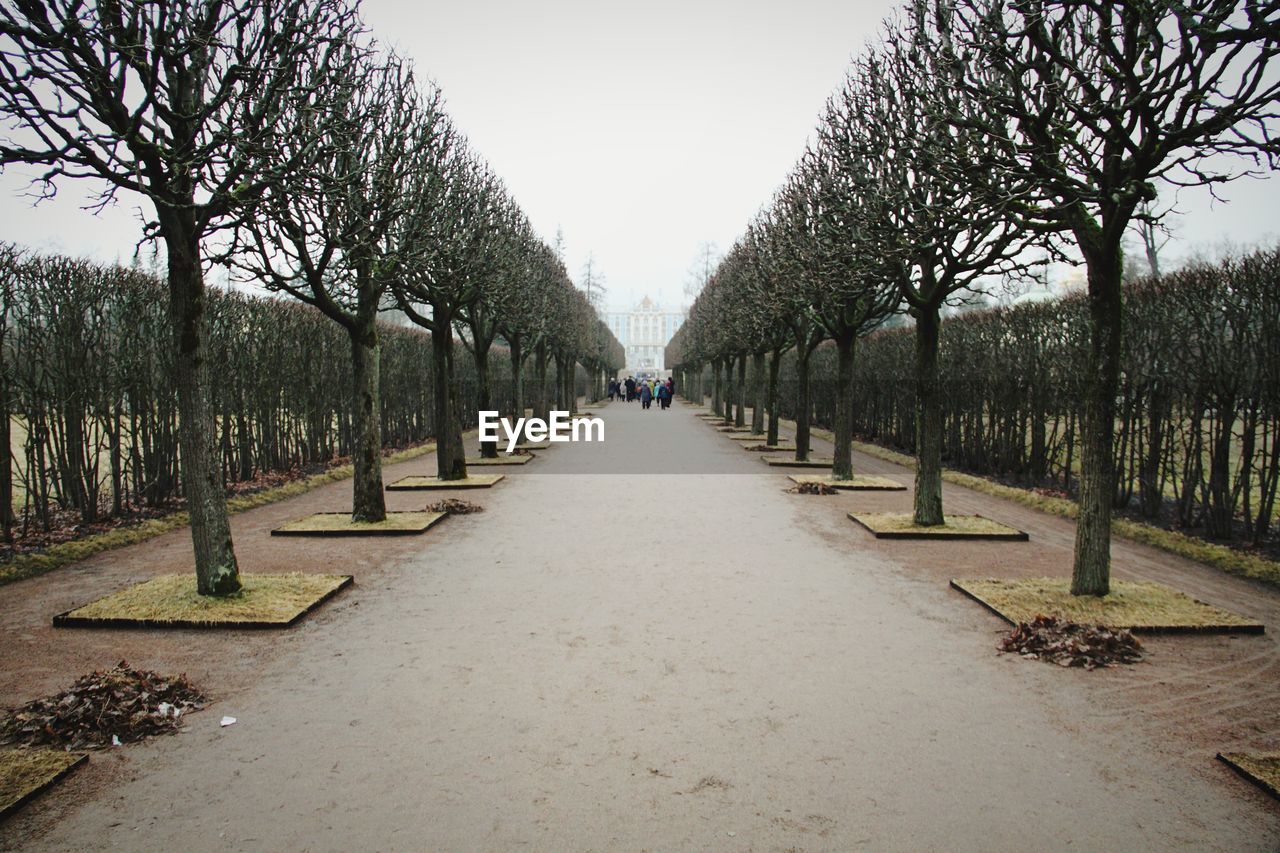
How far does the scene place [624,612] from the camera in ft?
23.4

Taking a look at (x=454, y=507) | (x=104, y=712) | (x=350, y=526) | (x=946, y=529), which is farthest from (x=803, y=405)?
(x=104, y=712)

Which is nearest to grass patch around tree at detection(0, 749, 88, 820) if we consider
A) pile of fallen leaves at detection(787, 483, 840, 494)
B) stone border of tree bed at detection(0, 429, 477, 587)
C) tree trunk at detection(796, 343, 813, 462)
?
stone border of tree bed at detection(0, 429, 477, 587)

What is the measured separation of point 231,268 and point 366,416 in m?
2.71

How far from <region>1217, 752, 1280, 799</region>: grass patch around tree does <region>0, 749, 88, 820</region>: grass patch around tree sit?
5.55 meters

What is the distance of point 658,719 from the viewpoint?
15.7 feet

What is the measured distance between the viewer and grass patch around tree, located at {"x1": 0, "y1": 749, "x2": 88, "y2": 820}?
12.2ft

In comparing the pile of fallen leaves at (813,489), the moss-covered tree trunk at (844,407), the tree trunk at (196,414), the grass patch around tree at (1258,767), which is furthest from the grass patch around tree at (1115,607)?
the moss-covered tree trunk at (844,407)

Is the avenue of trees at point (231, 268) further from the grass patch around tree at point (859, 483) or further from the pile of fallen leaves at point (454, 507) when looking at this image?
the grass patch around tree at point (859, 483)

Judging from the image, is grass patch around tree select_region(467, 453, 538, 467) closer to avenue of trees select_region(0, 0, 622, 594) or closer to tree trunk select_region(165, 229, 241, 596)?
avenue of trees select_region(0, 0, 622, 594)

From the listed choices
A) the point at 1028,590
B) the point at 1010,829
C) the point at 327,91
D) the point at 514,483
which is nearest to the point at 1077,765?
the point at 1010,829

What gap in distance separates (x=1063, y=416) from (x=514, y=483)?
9959 mm

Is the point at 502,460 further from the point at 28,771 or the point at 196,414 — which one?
the point at 28,771

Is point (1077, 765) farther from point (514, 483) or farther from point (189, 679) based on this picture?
point (514, 483)

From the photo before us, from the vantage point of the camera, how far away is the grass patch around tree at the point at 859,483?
15.3 metres
